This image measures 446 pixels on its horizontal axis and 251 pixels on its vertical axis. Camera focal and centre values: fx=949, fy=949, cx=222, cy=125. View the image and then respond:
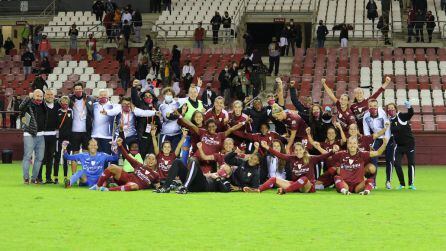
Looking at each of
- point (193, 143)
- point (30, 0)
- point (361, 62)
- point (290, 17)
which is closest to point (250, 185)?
point (193, 143)

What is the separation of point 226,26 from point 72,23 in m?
8.39

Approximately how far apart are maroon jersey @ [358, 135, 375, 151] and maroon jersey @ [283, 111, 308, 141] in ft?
4.02

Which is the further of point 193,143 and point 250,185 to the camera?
point 193,143

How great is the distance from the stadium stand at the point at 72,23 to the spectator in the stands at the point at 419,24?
13.2 metres

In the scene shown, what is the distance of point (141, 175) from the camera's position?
17812mm

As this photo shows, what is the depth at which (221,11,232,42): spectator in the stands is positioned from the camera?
38.6 m

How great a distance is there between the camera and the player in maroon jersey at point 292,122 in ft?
62.1

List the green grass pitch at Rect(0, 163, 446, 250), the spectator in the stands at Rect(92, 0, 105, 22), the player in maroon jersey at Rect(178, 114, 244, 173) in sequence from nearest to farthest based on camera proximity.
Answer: the green grass pitch at Rect(0, 163, 446, 250) → the player in maroon jersey at Rect(178, 114, 244, 173) → the spectator in the stands at Rect(92, 0, 105, 22)

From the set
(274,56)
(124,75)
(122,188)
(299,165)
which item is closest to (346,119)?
(299,165)

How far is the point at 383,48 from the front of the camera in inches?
1480

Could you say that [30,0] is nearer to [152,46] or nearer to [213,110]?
[152,46]

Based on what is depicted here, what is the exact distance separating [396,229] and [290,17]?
98.6ft

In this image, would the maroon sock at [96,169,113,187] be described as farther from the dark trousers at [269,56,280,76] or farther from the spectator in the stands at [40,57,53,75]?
the spectator in the stands at [40,57,53,75]

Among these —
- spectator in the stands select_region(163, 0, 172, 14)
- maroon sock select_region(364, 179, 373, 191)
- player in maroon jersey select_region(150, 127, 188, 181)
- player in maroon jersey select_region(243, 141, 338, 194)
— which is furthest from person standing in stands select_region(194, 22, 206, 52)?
maroon sock select_region(364, 179, 373, 191)
